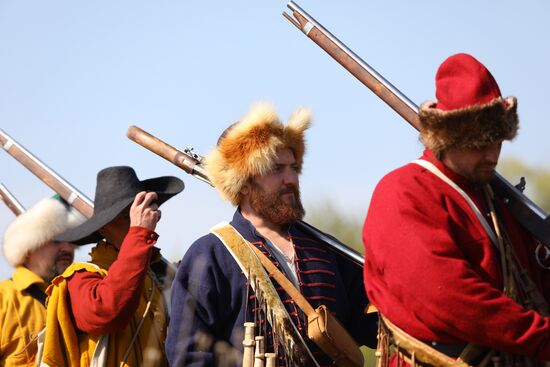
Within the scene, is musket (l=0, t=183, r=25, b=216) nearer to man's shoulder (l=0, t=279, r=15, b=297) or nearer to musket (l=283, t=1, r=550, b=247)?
man's shoulder (l=0, t=279, r=15, b=297)

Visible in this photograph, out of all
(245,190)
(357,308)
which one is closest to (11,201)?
(245,190)

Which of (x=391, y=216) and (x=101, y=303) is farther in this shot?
(x=101, y=303)

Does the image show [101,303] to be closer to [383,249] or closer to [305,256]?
[305,256]

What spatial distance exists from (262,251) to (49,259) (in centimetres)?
235

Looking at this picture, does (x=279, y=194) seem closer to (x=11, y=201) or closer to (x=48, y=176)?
(x=48, y=176)

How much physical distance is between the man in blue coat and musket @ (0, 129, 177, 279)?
105 cm

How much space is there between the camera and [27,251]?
7.82 m

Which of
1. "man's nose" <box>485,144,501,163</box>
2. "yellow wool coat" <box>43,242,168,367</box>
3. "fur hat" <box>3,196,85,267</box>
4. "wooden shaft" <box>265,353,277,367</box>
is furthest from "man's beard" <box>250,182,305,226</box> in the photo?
"fur hat" <box>3,196,85,267</box>

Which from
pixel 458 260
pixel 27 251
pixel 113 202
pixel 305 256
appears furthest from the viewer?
pixel 27 251

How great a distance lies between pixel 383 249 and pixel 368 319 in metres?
1.48

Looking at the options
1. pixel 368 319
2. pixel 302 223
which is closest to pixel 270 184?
pixel 302 223

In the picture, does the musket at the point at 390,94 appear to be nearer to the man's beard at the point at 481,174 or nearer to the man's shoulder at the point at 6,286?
the man's beard at the point at 481,174

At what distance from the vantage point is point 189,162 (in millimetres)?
7078

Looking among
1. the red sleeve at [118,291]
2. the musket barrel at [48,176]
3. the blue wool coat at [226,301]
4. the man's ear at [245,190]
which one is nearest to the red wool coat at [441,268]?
the blue wool coat at [226,301]
